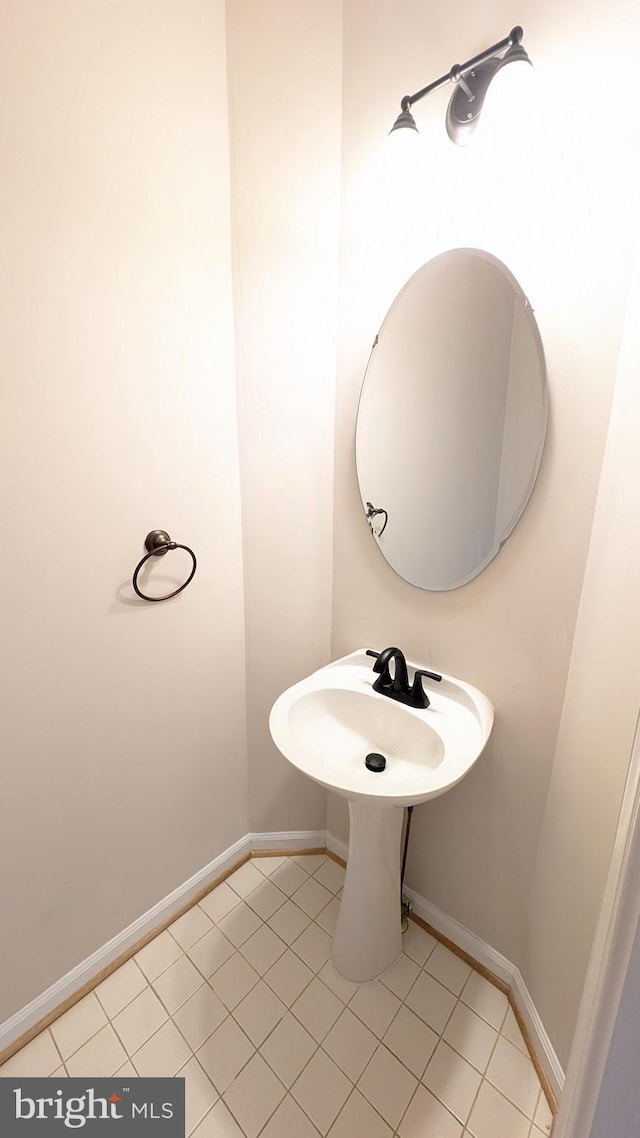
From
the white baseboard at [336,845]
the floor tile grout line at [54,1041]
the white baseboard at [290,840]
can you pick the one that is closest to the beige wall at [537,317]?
the white baseboard at [336,845]

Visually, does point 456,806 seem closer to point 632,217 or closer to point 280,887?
point 280,887

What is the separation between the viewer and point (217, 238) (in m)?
1.20

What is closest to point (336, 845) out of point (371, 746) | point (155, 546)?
point (371, 746)

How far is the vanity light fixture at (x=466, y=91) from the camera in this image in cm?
93

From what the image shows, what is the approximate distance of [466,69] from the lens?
0.96m

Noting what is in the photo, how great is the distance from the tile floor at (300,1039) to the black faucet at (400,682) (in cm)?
82

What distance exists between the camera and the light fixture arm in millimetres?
867

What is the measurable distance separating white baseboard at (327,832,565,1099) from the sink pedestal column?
0.16 m

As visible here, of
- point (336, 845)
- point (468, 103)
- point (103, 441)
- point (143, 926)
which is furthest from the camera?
point (336, 845)

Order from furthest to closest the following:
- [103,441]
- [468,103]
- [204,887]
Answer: [204,887]
[103,441]
[468,103]

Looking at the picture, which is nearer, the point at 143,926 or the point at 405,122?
the point at 405,122

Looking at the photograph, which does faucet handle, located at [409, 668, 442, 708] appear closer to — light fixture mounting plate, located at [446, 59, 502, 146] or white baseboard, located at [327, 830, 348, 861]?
white baseboard, located at [327, 830, 348, 861]

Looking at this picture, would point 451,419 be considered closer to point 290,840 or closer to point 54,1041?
point 290,840

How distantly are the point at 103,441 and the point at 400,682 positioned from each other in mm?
921
